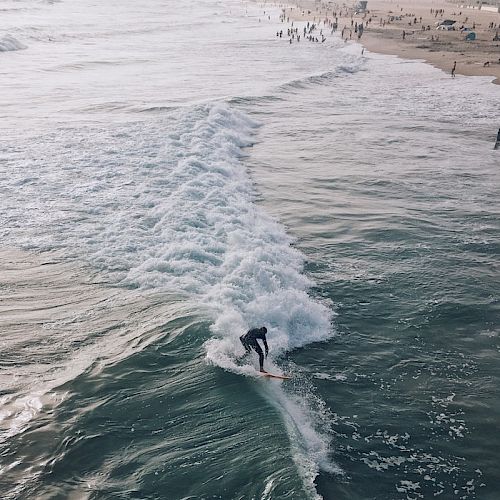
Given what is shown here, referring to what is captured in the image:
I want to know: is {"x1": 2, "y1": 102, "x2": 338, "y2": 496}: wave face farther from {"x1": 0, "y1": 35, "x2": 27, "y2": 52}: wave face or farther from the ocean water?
{"x1": 0, "y1": 35, "x2": 27, "y2": 52}: wave face

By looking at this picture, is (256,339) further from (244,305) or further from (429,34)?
(429,34)

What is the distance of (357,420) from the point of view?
9.82 meters

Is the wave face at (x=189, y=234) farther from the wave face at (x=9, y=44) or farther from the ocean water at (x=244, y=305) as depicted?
the wave face at (x=9, y=44)

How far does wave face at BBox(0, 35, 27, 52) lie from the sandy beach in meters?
41.7

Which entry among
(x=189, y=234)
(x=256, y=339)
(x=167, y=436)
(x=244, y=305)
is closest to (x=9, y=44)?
(x=189, y=234)

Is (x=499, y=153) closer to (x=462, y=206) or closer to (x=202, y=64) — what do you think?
(x=462, y=206)

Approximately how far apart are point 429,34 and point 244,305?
243ft

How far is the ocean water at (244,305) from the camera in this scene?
8625 millimetres

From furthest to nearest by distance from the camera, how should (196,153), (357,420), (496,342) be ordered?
(196,153)
(496,342)
(357,420)

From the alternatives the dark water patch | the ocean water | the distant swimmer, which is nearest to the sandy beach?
the ocean water

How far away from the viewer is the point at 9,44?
193 feet

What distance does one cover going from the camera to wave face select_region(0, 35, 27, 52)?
57875 mm

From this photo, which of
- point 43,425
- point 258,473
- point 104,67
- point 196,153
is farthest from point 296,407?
point 104,67

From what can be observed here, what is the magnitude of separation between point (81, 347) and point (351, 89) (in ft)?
118
